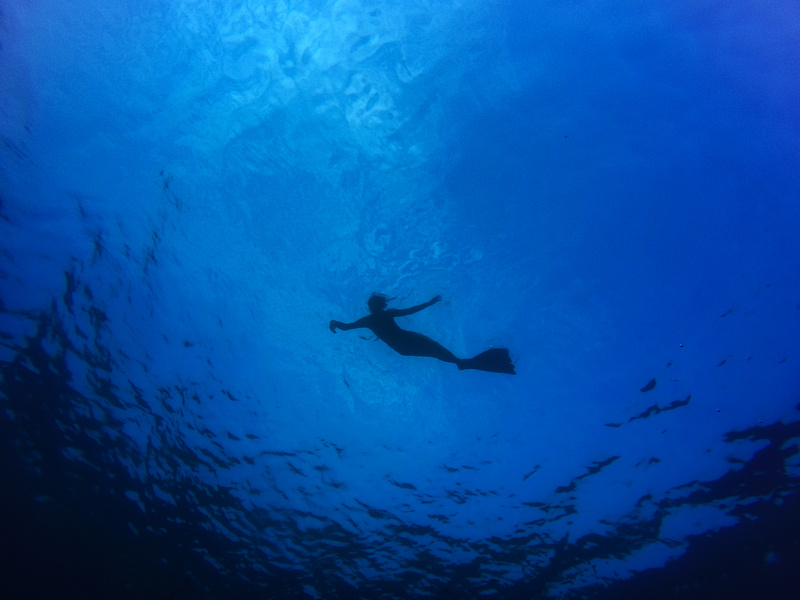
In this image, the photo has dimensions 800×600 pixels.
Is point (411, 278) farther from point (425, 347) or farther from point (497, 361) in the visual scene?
point (497, 361)

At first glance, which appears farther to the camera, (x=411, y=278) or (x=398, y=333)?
(x=411, y=278)

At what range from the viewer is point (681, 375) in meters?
10.4

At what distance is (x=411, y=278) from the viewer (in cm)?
938

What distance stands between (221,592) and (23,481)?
26.9 ft

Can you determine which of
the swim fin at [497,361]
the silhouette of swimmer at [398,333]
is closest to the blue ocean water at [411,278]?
the silhouette of swimmer at [398,333]

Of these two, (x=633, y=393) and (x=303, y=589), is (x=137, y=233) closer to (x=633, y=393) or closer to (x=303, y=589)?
(x=633, y=393)

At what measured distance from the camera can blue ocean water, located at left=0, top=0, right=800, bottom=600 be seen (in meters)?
7.75

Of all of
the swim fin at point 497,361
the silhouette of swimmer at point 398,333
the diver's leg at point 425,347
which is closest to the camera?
the swim fin at point 497,361

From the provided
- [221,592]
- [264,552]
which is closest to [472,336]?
[264,552]

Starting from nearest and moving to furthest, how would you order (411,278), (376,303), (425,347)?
(376,303) < (425,347) < (411,278)

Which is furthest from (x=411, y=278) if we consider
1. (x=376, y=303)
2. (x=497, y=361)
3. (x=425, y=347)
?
(x=497, y=361)

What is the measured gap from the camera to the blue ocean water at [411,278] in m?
7.75

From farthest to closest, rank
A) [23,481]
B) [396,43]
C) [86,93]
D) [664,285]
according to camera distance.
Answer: [23,481] < [664,285] < [86,93] < [396,43]

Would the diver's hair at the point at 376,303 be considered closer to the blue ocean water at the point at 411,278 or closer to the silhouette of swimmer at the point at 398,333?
the silhouette of swimmer at the point at 398,333
